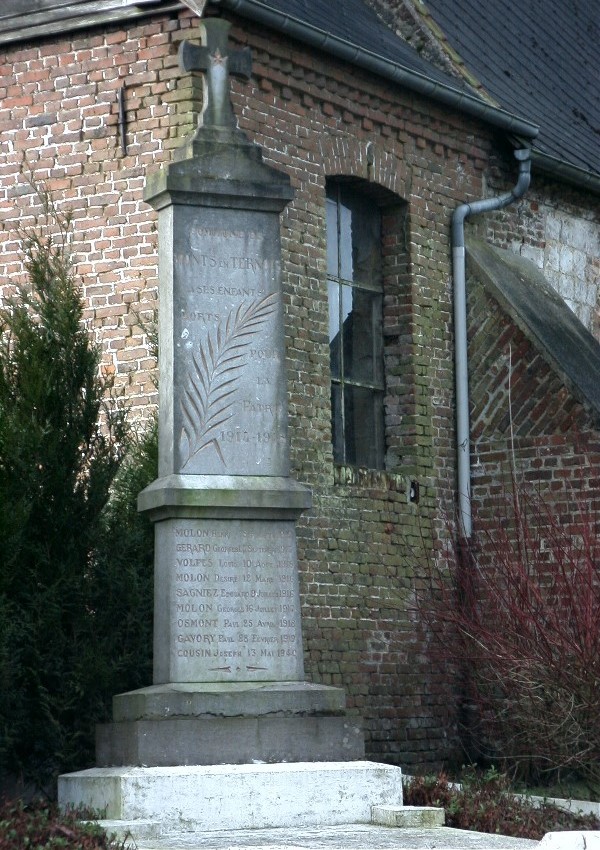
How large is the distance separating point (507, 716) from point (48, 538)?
352 centimetres

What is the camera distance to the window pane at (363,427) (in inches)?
547

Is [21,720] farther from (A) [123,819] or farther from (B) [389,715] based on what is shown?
(B) [389,715]

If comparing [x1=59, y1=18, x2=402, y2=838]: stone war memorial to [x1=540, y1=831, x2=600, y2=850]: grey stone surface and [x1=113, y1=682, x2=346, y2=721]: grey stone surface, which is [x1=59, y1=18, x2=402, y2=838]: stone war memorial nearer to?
[x1=113, y1=682, x2=346, y2=721]: grey stone surface

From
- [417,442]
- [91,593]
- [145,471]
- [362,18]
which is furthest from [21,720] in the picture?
[362,18]

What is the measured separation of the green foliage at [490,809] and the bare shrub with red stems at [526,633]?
3.01ft

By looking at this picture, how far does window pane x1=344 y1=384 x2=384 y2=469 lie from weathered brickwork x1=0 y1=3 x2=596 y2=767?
0.30 feet

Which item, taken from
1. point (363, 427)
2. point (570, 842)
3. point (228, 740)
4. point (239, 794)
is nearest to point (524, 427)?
point (363, 427)

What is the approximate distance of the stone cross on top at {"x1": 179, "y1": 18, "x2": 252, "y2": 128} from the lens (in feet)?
31.1

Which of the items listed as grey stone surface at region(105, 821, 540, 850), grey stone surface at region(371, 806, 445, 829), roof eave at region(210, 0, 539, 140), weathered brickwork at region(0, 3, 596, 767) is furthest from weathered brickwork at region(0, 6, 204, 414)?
grey stone surface at region(105, 821, 540, 850)

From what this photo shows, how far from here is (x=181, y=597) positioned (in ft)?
29.1

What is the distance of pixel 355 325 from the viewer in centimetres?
1402

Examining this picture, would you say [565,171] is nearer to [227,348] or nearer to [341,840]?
[227,348]

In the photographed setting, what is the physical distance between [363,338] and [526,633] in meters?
3.66

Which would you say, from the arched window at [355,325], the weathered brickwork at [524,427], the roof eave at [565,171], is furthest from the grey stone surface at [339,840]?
the roof eave at [565,171]
